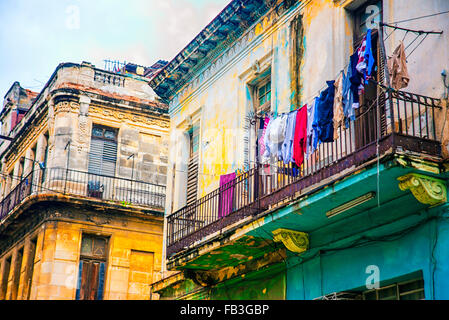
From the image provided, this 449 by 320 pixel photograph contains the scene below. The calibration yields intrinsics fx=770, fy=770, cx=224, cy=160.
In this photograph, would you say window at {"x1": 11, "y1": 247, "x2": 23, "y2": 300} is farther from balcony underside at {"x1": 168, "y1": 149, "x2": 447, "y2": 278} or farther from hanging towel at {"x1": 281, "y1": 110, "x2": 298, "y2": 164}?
hanging towel at {"x1": 281, "y1": 110, "x2": 298, "y2": 164}

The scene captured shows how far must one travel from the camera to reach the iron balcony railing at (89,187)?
75.0 ft

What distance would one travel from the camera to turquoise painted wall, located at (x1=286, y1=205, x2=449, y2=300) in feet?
31.9

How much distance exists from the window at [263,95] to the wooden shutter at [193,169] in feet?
7.97

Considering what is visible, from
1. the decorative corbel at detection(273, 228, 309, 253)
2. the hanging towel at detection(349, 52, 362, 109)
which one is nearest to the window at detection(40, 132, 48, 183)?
the decorative corbel at detection(273, 228, 309, 253)

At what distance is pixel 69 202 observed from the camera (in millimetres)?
22297

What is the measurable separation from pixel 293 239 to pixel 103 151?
13.0 m

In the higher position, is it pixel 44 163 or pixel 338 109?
pixel 44 163

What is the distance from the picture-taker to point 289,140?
1187 cm

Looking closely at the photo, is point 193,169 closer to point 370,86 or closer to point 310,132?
point 310,132

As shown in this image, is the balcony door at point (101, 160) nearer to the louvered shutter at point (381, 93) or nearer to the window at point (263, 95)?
the window at point (263, 95)

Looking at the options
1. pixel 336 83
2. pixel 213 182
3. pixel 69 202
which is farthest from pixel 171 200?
pixel 336 83

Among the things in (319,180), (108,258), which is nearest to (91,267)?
(108,258)
